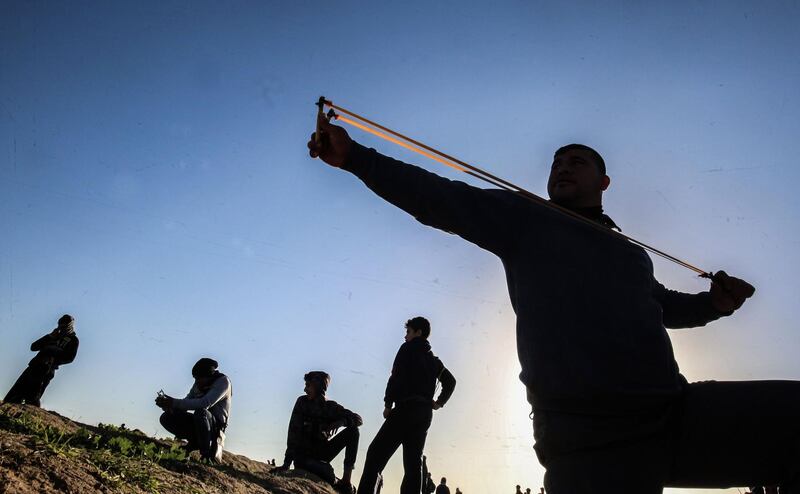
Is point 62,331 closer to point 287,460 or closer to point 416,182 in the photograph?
point 287,460

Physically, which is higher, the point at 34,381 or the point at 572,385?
the point at 34,381

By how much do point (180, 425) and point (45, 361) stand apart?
322cm

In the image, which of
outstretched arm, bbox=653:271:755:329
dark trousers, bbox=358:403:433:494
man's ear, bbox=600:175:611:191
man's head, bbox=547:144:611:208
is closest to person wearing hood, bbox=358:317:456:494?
dark trousers, bbox=358:403:433:494

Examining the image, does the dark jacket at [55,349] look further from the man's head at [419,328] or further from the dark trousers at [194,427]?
the man's head at [419,328]

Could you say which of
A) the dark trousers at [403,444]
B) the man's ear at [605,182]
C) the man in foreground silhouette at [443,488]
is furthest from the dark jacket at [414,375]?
the man in foreground silhouette at [443,488]

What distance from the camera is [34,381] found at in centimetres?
881

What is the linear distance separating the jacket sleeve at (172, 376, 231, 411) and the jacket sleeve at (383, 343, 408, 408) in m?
2.14

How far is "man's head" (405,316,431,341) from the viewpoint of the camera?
711 cm

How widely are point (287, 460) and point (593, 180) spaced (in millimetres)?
6863

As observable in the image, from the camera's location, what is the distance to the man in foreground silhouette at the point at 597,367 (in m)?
1.91

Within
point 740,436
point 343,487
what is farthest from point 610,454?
point 343,487

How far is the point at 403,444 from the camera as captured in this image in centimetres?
654

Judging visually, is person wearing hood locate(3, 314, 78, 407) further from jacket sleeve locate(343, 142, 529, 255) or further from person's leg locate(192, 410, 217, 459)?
jacket sleeve locate(343, 142, 529, 255)

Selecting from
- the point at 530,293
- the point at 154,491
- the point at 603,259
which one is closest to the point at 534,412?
the point at 530,293
